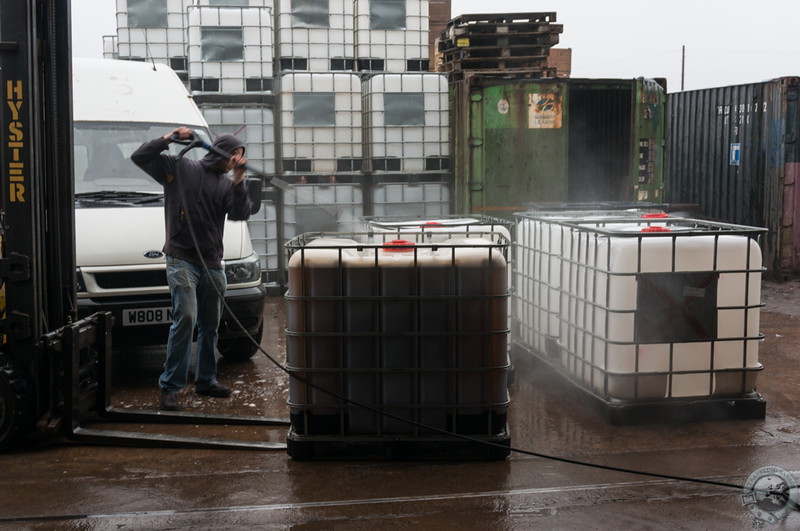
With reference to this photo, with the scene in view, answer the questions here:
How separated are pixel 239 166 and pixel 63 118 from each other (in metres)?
1.29

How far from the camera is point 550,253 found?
6.92 meters

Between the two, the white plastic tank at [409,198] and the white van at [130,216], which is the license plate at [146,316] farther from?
the white plastic tank at [409,198]

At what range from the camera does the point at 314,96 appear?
11781mm

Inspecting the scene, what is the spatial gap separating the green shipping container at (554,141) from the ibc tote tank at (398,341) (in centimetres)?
712

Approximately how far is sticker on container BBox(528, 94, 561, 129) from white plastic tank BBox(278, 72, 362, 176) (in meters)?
2.43

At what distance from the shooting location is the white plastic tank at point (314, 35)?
39.4 feet

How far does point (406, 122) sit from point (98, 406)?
23.4ft

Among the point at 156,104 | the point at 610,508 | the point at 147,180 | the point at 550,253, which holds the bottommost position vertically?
the point at 610,508

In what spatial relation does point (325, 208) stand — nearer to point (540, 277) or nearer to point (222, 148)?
point (540, 277)

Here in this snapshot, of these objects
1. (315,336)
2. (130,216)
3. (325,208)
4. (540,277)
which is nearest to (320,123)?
(325,208)

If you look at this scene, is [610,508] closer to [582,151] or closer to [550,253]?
[550,253]

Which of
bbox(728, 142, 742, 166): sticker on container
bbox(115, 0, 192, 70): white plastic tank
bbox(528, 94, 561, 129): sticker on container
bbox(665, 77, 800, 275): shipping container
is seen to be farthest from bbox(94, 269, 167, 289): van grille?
bbox(728, 142, 742, 166): sticker on container

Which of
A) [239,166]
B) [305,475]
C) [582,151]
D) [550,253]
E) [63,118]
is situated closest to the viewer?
[305,475]

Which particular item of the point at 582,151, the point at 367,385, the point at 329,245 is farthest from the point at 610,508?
the point at 582,151
